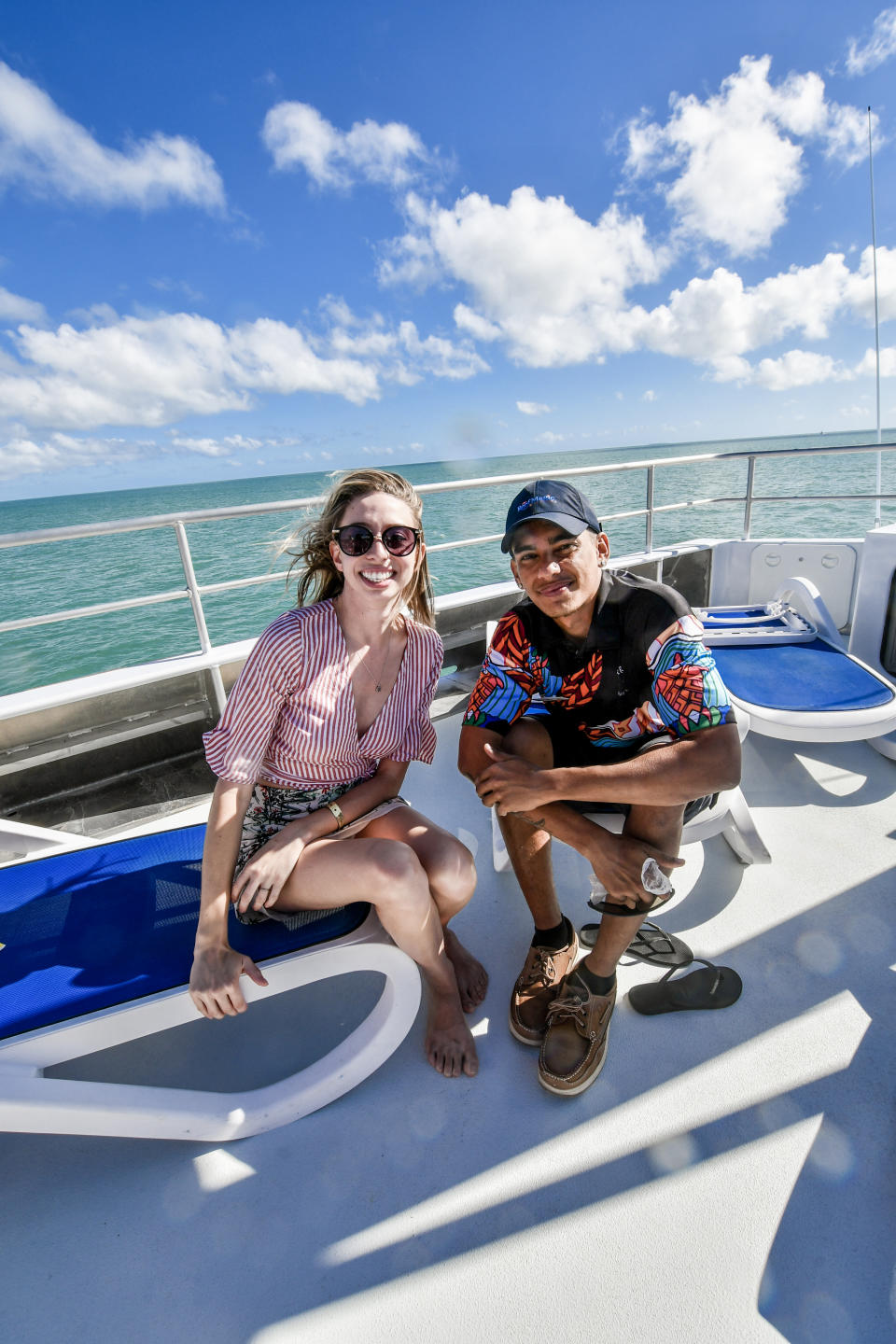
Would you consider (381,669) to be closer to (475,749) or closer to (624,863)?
(475,749)

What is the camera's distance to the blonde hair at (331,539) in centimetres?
145

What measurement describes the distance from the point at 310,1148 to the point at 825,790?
2041 millimetres

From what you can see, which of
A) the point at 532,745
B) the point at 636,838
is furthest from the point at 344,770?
the point at 636,838

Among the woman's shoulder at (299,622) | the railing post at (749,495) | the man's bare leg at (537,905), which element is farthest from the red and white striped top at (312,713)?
the railing post at (749,495)

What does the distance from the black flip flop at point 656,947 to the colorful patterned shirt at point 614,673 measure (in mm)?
494

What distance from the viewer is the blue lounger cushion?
1171 millimetres

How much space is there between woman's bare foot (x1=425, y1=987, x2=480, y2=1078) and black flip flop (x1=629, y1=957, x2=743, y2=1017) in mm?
407

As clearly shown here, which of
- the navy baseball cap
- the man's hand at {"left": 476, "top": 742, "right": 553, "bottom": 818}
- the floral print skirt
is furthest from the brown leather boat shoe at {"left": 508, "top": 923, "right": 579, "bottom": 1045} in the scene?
the navy baseball cap

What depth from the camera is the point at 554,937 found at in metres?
1.58

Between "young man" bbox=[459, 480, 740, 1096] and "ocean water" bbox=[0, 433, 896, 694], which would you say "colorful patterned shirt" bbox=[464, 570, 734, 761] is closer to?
"young man" bbox=[459, 480, 740, 1096]

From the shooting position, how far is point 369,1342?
3.12 ft

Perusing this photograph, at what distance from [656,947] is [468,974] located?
1.64 ft

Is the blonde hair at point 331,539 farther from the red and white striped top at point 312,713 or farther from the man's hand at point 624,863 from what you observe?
the man's hand at point 624,863

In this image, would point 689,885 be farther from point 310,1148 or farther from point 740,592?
point 740,592
